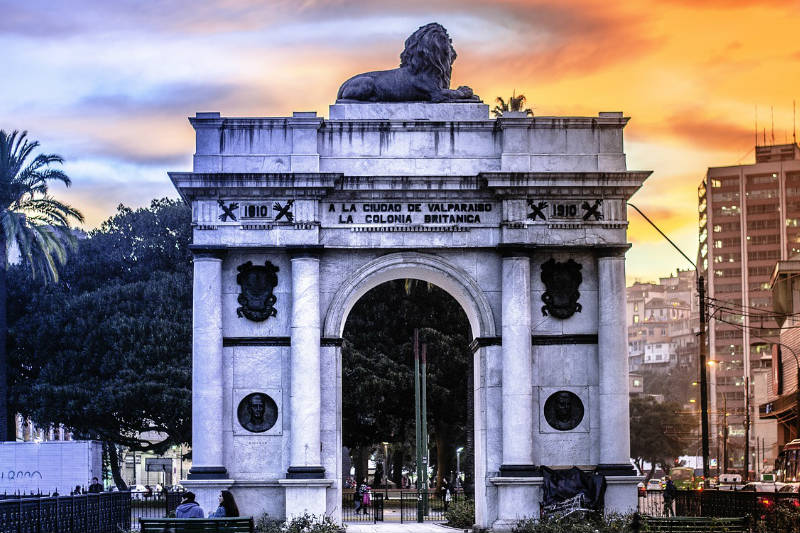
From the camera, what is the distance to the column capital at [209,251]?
31609 mm

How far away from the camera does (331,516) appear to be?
31031 millimetres

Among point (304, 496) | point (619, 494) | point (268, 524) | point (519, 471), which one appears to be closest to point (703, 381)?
point (619, 494)

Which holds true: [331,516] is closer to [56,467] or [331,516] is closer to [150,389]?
[56,467]

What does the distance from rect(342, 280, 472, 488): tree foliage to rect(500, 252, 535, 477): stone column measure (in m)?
28.3

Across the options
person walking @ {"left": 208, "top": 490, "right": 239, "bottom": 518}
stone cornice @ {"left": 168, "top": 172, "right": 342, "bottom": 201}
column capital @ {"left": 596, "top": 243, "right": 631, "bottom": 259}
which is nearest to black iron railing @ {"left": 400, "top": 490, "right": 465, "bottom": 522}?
column capital @ {"left": 596, "top": 243, "right": 631, "bottom": 259}

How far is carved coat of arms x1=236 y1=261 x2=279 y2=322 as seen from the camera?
31891 millimetres

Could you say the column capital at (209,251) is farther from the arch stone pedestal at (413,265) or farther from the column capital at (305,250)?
the column capital at (305,250)

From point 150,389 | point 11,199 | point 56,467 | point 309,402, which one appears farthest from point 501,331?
point 11,199

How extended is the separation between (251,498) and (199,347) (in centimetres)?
388

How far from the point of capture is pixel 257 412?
31578mm

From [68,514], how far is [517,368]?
1109 centimetres

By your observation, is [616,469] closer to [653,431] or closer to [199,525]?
[199,525]

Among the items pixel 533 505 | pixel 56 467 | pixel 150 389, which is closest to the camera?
pixel 533 505

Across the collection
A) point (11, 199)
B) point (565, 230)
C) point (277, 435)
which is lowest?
point (277, 435)
